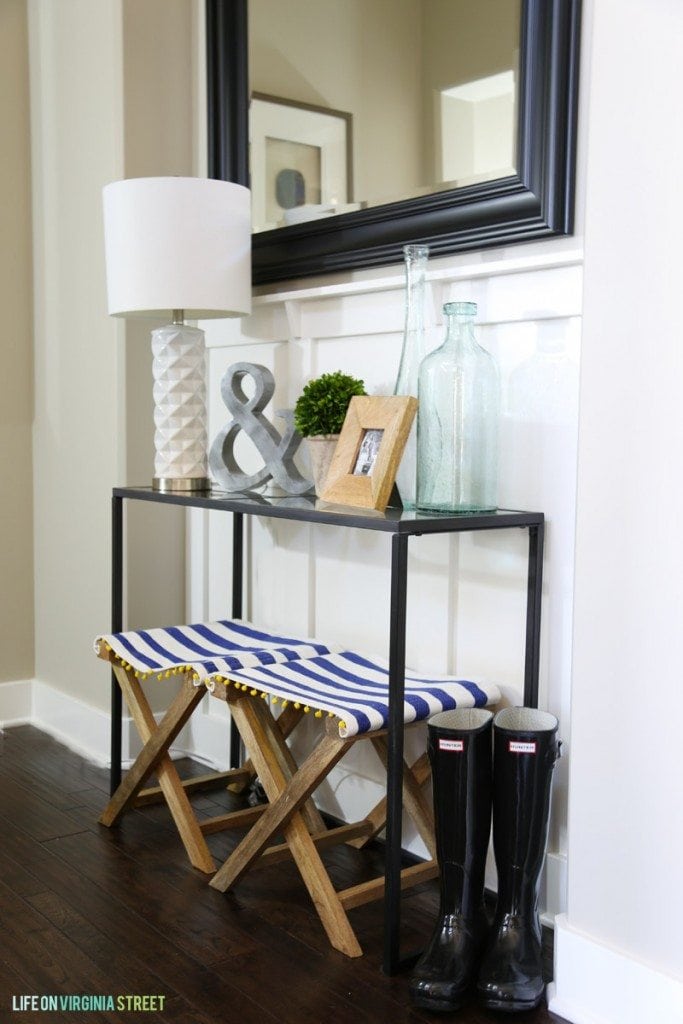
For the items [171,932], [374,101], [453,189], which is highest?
[374,101]

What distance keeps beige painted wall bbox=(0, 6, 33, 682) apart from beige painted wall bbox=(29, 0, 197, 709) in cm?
5

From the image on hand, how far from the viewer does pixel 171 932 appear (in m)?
1.93

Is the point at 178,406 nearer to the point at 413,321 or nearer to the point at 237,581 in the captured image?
the point at 237,581

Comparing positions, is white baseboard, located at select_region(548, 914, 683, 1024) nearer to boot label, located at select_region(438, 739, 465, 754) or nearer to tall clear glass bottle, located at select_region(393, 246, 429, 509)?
boot label, located at select_region(438, 739, 465, 754)

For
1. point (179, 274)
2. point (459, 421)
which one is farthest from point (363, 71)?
point (459, 421)

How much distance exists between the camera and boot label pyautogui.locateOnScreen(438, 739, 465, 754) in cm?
176

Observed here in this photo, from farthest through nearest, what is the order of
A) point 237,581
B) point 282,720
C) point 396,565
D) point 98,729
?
point 98,729 → point 237,581 → point 282,720 → point 396,565

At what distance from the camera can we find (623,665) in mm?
1604

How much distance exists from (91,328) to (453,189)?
49.6 inches

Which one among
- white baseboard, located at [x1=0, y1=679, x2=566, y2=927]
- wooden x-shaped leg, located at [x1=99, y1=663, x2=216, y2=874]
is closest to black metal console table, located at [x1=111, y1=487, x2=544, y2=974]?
wooden x-shaped leg, located at [x1=99, y1=663, x2=216, y2=874]

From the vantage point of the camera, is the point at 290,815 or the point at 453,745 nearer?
the point at 453,745

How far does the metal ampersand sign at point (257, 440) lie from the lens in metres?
2.35

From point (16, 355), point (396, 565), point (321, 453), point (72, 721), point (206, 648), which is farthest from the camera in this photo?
point (16, 355)

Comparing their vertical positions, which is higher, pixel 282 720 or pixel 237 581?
pixel 237 581
